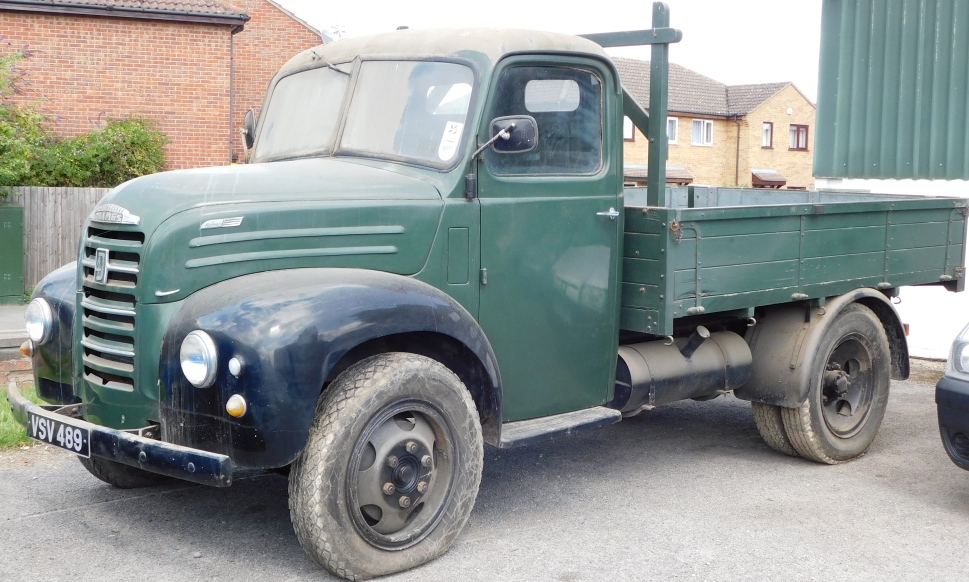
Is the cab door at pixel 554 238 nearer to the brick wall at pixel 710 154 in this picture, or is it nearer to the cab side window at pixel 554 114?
the cab side window at pixel 554 114

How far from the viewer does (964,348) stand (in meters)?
5.51

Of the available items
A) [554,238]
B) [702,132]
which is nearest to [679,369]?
[554,238]

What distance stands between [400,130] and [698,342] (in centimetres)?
217

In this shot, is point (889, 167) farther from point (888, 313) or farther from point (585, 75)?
point (585, 75)

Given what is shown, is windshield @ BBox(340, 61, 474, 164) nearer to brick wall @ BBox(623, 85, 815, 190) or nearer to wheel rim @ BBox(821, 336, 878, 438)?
wheel rim @ BBox(821, 336, 878, 438)

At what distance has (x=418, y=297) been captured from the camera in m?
4.55

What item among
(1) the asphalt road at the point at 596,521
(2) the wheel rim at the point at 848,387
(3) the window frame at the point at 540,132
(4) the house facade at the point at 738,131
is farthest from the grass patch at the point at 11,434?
(4) the house facade at the point at 738,131

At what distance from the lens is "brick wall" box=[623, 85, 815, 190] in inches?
1852

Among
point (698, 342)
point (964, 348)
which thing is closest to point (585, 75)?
point (698, 342)

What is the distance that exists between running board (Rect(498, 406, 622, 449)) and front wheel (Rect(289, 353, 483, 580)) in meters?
0.28

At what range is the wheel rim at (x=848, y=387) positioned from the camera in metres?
6.59

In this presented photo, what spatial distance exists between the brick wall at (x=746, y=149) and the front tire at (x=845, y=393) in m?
40.3

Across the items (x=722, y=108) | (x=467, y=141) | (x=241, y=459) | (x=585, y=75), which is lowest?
(x=241, y=459)

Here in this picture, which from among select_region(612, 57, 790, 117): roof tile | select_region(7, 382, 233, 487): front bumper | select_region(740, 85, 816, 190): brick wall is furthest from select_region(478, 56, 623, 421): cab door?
select_region(740, 85, 816, 190): brick wall
